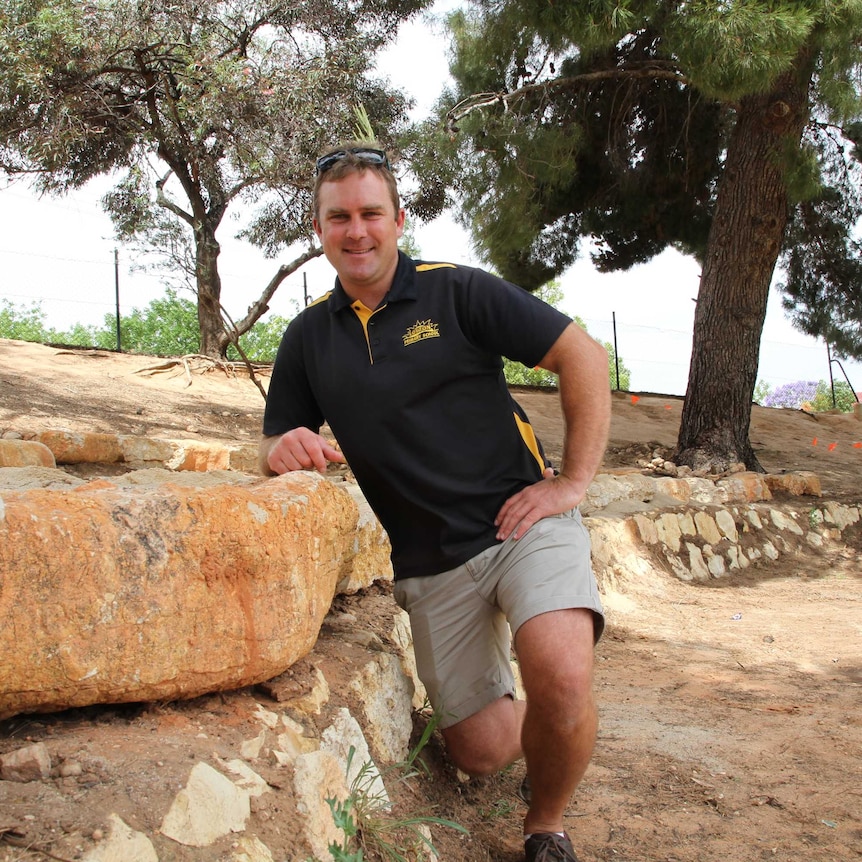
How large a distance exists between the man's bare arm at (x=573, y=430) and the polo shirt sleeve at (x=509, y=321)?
0.03m

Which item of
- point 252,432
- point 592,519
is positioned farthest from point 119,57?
point 592,519

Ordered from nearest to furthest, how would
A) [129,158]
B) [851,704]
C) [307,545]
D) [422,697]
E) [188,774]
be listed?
[188,774] → [307,545] → [422,697] → [851,704] → [129,158]

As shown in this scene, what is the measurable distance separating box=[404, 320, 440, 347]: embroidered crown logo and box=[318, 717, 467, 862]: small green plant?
0.95 m

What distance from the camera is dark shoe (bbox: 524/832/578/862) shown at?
78.6 inches

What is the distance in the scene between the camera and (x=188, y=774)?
1.55 meters

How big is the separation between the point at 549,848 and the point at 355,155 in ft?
5.63

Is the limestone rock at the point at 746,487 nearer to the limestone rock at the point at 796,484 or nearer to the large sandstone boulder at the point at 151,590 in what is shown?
the limestone rock at the point at 796,484

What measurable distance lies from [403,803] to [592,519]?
362 cm

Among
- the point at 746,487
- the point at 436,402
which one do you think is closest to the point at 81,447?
the point at 436,402

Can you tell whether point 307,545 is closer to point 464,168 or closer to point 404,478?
point 404,478

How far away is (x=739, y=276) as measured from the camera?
7.76 m

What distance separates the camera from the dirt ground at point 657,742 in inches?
59.5

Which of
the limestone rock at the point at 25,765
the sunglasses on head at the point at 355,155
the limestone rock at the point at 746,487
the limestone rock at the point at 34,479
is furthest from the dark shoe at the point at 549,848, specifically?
the limestone rock at the point at 746,487

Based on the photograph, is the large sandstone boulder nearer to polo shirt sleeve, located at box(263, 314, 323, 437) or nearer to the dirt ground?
the dirt ground
